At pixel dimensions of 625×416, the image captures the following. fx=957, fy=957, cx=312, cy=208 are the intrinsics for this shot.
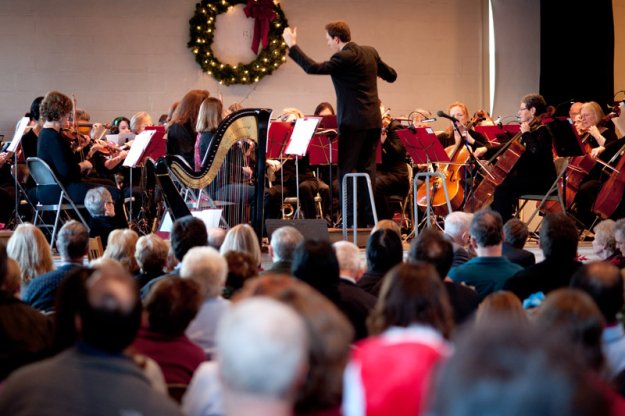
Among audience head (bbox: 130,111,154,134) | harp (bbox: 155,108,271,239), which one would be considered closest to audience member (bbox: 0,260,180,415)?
harp (bbox: 155,108,271,239)

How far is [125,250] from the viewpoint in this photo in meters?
4.59

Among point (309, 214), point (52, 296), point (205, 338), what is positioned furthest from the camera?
point (309, 214)

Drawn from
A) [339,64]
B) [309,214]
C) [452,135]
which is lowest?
[309,214]

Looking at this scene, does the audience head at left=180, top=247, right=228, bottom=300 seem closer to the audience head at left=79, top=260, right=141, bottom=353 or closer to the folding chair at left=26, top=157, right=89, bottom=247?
the audience head at left=79, top=260, right=141, bottom=353

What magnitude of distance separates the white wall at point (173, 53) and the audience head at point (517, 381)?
10125 mm

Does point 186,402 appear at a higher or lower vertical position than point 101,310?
lower

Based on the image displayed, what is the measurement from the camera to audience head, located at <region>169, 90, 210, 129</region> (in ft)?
24.2

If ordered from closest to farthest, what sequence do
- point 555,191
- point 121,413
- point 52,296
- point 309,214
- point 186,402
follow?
point 121,413, point 186,402, point 52,296, point 555,191, point 309,214

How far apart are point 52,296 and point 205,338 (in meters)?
1.00

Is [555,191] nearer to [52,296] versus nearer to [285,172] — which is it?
[285,172]

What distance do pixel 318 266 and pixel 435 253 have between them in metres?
0.58

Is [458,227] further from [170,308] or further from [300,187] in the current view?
[300,187]

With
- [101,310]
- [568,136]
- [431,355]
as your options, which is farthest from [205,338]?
[568,136]

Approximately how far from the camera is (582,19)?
11438mm
